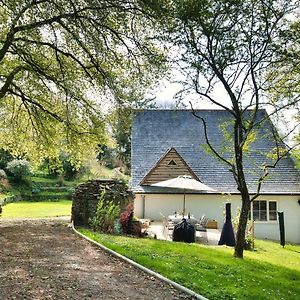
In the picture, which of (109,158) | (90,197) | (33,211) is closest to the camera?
(90,197)

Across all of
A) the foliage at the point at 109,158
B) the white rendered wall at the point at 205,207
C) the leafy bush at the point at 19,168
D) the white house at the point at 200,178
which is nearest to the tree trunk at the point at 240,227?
the white house at the point at 200,178

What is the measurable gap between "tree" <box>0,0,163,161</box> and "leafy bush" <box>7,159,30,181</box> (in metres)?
17.2

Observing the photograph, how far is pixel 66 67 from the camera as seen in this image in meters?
16.7

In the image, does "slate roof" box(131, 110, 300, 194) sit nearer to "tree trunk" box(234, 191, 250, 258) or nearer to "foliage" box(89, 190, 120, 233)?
"foliage" box(89, 190, 120, 233)

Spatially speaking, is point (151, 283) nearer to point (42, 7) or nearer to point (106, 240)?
point (106, 240)

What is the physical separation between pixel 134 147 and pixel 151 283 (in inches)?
723

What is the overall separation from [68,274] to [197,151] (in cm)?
1856

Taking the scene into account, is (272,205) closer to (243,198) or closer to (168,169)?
(168,169)

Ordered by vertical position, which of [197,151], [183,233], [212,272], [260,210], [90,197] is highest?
[197,151]

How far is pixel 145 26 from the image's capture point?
A: 1438 centimetres

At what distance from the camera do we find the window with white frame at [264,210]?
2368cm

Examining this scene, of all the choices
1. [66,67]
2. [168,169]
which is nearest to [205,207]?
[168,169]

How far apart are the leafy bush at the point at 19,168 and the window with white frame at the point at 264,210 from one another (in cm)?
2199

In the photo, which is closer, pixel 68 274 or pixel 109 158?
pixel 68 274
